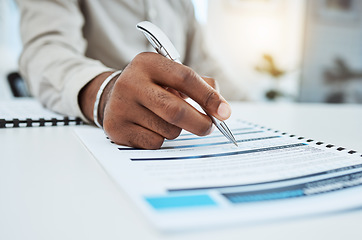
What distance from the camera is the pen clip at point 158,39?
0.36m

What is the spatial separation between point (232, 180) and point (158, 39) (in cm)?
19

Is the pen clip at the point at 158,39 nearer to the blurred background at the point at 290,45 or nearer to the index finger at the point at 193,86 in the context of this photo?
the index finger at the point at 193,86

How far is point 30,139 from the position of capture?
Answer: 1.42 feet

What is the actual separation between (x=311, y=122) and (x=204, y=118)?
39cm

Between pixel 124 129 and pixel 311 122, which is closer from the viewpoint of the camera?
pixel 124 129

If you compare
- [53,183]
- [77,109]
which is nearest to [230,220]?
[53,183]

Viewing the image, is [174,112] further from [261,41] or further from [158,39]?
[261,41]

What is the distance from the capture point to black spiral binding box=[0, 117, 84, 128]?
517 mm

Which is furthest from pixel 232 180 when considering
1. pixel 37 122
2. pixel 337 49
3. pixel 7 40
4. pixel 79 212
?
pixel 337 49

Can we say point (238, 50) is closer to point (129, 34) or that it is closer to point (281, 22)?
point (281, 22)

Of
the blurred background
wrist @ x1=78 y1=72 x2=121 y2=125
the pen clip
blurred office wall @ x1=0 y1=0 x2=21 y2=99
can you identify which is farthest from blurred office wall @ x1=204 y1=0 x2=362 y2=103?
the pen clip

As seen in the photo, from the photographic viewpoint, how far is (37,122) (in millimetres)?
533

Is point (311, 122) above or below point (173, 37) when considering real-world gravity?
below

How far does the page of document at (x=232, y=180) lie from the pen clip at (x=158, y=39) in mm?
112
